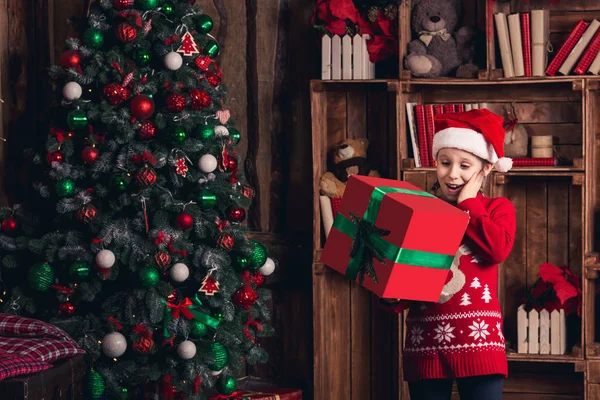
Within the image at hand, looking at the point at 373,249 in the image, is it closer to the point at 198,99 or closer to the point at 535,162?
the point at 198,99

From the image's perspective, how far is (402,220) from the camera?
7.52ft

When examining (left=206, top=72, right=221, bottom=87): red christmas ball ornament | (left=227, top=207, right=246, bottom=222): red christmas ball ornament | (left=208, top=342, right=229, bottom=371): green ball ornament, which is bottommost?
(left=208, top=342, right=229, bottom=371): green ball ornament

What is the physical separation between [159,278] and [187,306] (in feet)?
0.46

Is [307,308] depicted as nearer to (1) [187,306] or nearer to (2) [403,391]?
(2) [403,391]

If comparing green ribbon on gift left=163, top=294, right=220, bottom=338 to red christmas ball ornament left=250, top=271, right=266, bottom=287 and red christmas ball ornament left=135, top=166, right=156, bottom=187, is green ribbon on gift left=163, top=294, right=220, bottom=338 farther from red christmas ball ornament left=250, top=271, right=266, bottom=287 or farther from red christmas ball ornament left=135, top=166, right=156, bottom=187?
red christmas ball ornament left=135, top=166, right=156, bottom=187

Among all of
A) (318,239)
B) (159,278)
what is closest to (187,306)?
(159,278)

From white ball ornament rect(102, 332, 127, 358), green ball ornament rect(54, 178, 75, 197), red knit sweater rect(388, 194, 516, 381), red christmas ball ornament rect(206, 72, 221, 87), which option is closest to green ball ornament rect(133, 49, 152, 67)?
red christmas ball ornament rect(206, 72, 221, 87)

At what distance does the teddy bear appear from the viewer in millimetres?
3656

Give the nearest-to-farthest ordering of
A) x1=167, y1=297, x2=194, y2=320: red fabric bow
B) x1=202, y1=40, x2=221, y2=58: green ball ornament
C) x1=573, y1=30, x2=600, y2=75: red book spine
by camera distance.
Answer: x1=167, y1=297, x2=194, y2=320: red fabric bow, x1=202, y1=40, x2=221, y2=58: green ball ornament, x1=573, y1=30, x2=600, y2=75: red book spine

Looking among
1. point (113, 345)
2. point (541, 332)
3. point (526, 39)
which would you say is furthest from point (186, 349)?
point (526, 39)

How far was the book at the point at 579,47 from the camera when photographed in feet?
11.5

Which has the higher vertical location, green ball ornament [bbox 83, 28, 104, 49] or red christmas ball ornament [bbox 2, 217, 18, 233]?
green ball ornament [bbox 83, 28, 104, 49]

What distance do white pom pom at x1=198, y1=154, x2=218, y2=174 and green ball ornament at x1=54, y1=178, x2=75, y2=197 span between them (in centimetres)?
46

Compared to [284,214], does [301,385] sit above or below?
below
